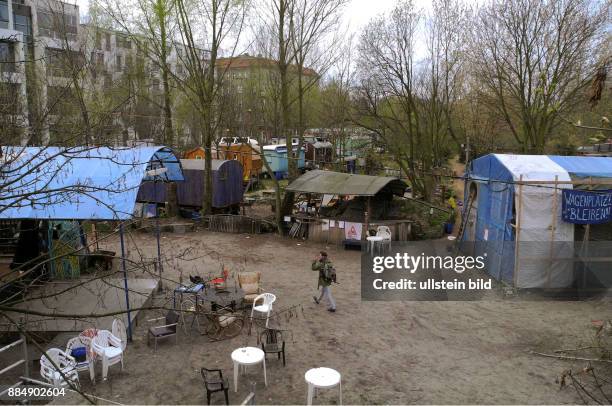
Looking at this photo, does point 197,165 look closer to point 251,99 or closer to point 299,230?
point 299,230

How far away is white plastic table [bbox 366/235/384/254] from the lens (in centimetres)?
1630

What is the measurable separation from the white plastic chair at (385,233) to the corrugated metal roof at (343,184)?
1.46 meters

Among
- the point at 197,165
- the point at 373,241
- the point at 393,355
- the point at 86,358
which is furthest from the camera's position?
the point at 197,165

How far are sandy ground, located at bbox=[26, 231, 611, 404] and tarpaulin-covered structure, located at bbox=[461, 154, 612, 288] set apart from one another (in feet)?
3.16

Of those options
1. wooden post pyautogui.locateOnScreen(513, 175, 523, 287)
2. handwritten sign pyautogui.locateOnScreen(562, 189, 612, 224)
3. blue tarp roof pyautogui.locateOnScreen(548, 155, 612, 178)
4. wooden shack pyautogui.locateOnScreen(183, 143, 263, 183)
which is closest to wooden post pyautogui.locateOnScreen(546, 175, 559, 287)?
handwritten sign pyautogui.locateOnScreen(562, 189, 612, 224)

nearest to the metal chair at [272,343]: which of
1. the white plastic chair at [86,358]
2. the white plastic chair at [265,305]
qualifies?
the white plastic chair at [265,305]

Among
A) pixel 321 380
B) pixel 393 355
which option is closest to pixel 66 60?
pixel 321 380

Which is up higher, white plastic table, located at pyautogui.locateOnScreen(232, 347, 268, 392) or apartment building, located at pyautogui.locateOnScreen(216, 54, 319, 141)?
apartment building, located at pyautogui.locateOnScreen(216, 54, 319, 141)


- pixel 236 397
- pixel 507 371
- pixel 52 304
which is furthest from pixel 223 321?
pixel 507 371

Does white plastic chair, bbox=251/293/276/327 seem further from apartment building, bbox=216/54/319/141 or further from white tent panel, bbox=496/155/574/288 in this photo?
apartment building, bbox=216/54/319/141

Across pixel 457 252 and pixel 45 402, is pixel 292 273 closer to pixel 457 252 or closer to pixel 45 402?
pixel 457 252

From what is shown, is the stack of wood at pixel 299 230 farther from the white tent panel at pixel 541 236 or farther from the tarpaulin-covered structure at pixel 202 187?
the white tent panel at pixel 541 236

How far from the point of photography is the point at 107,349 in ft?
27.4

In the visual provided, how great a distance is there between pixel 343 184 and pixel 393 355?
10.3 meters
